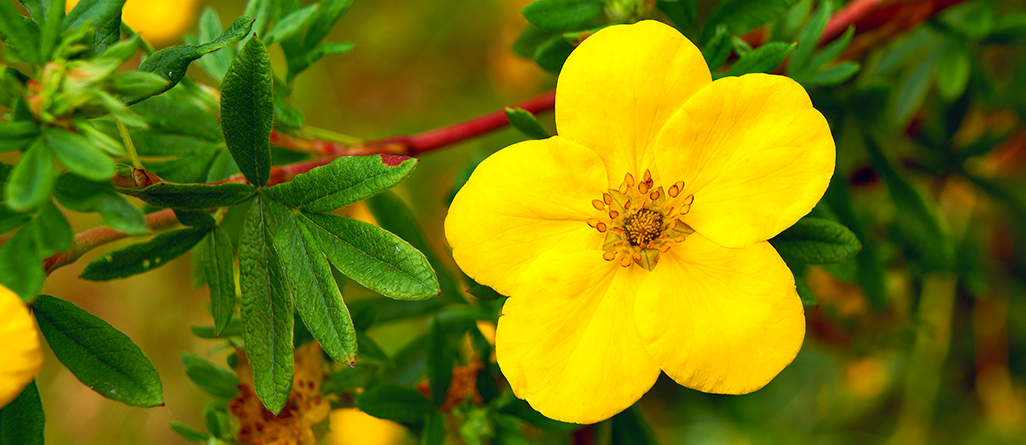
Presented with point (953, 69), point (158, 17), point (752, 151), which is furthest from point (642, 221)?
point (158, 17)

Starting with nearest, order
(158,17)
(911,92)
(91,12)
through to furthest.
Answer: (91,12)
(911,92)
(158,17)

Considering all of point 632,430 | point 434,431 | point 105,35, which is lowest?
point 632,430

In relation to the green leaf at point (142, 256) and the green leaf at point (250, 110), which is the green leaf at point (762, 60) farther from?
the green leaf at point (142, 256)

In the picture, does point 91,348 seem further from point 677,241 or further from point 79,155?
point 677,241

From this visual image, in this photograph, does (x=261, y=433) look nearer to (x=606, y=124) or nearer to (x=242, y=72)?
(x=242, y=72)

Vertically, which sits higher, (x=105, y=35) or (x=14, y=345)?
(x=105, y=35)

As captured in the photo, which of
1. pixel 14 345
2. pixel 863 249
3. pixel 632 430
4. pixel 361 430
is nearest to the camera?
pixel 14 345

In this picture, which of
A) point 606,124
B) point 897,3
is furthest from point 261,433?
point 897,3

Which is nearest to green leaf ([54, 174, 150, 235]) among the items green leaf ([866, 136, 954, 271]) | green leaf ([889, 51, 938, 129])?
green leaf ([866, 136, 954, 271])
